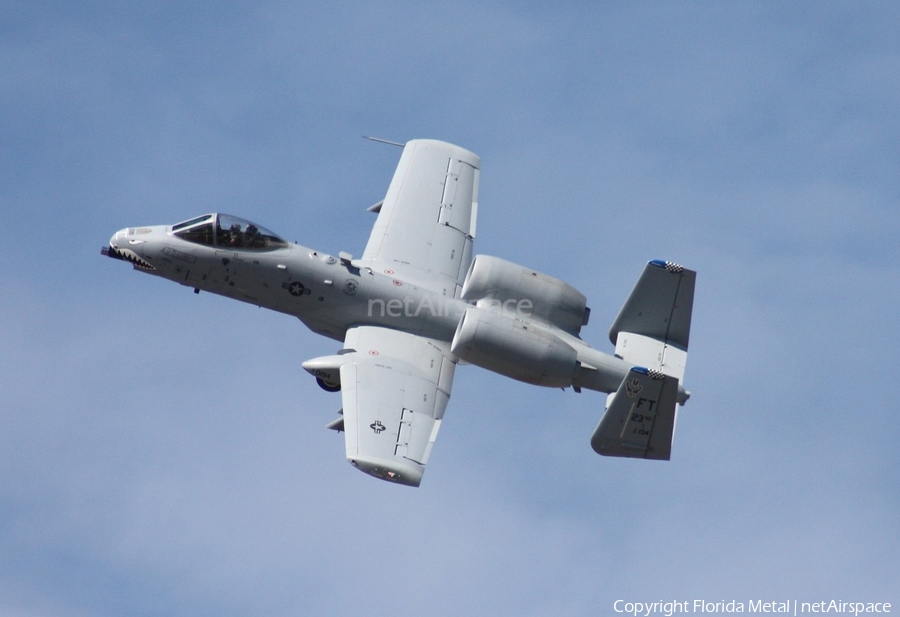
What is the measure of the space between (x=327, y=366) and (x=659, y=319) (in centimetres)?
945

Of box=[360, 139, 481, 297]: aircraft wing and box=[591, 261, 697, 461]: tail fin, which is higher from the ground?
box=[360, 139, 481, 297]: aircraft wing

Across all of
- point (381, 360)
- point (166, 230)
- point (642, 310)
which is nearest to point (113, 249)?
point (166, 230)

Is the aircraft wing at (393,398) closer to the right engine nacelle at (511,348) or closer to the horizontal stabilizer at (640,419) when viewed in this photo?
the right engine nacelle at (511,348)

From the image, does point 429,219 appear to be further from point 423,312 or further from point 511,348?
point 511,348

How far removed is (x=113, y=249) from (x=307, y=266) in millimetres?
5586

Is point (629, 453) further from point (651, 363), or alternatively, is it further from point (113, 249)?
point (113, 249)

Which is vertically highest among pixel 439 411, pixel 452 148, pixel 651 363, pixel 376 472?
pixel 452 148

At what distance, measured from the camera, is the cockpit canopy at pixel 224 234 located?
44.9 metres

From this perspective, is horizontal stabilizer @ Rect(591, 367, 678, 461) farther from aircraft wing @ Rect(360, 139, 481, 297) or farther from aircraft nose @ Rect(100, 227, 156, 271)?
aircraft nose @ Rect(100, 227, 156, 271)

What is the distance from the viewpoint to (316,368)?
44.0 m

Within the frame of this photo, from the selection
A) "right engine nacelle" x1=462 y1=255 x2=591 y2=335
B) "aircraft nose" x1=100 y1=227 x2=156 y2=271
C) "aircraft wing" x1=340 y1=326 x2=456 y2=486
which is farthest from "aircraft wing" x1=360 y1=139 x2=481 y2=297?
"aircraft nose" x1=100 y1=227 x2=156 y2=271

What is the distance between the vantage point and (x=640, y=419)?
4278 centimetres

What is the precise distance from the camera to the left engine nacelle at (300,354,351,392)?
43.9 meters

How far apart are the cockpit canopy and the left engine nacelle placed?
3565 mm
